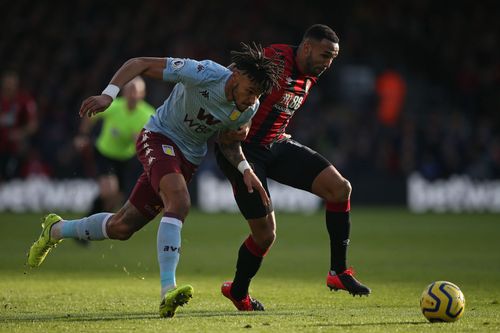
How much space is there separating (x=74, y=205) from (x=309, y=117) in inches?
263

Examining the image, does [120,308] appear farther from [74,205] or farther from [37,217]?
[74,205]

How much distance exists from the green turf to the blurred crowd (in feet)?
16.8

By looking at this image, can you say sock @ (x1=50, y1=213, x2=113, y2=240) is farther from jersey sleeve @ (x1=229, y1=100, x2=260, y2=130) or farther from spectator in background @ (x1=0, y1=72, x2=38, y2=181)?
spectator in background @ (x1=0, y1=72, x2=38, y2=181)

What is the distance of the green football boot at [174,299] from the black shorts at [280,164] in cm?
129

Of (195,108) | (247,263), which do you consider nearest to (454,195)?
(247,263)

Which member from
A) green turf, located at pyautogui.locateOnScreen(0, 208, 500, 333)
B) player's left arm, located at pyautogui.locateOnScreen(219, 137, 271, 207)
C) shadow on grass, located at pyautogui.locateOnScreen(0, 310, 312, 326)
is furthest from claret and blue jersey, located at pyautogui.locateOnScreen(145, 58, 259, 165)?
green turf, located at pyautogui.locateOnScreen(0, 208, 500, 333)

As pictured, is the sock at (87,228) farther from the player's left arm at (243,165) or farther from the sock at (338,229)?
the sock at (338,229)

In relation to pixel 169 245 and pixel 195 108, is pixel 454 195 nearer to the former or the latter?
pixel 195 108

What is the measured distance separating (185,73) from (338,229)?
6.17 feet

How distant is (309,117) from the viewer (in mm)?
24156

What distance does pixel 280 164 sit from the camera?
25.6 feet

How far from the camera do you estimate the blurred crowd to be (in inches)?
888

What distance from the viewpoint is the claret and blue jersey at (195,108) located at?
696 centimetres

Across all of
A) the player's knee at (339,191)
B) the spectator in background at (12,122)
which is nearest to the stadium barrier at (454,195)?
the spectator in background at (12,122)
